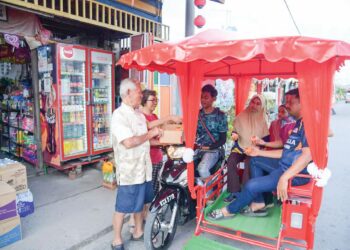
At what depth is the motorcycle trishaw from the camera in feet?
6.10

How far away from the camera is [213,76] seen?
4180mm

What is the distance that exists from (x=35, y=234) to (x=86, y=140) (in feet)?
7.54

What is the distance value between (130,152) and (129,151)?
0.01 metres

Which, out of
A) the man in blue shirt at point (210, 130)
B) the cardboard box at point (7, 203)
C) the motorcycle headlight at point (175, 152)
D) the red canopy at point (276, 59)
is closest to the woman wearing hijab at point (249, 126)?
the man in blue shirt at point (210, 130)

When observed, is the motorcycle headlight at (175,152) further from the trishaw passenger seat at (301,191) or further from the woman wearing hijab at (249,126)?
the trishaw passenger seat at (301,191)

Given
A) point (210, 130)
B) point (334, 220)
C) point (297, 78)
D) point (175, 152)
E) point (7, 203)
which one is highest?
point (297, 78)

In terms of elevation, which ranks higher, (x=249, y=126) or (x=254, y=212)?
(x=249, y=126)

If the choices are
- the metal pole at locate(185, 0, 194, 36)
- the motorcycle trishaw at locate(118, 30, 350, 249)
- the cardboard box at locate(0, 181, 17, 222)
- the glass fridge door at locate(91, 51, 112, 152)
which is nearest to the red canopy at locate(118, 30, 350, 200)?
the motorcycle trishaw at locate(118, 30, 350, 249)

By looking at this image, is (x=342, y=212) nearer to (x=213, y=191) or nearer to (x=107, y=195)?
(x=213, y=191)

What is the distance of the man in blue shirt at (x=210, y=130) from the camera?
3332 millimetres

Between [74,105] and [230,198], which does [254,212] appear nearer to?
[230,198]

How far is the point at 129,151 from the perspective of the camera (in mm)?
2516

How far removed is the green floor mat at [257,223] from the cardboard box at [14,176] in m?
2.33

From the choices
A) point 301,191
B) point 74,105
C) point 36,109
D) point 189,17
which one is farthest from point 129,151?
point 189,17
